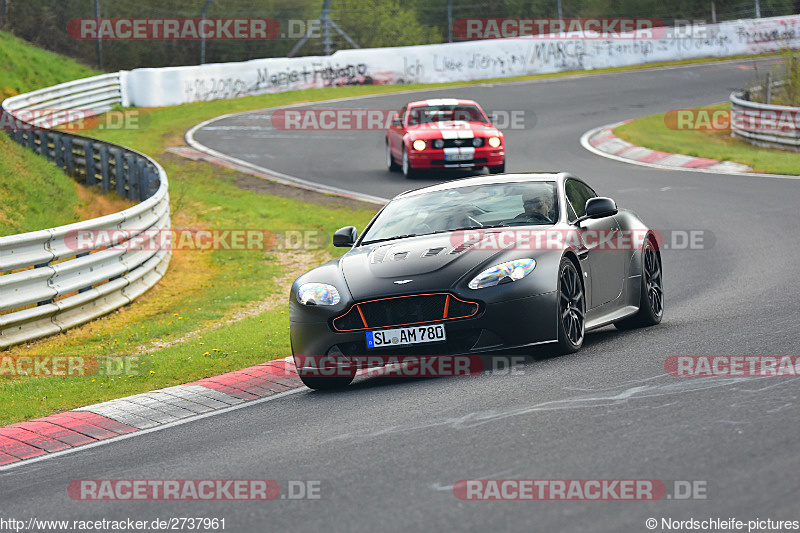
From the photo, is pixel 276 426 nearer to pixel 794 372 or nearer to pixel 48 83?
pixel 794 372

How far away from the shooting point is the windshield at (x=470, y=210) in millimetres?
8844

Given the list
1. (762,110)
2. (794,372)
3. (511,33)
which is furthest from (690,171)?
(511,33)

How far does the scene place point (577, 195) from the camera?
965 cm

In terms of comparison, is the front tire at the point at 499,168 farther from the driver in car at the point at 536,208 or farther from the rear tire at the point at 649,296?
the driver in car at the point at 536,208

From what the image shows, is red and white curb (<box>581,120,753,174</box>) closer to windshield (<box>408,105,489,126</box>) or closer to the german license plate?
windshield (<box>408,105,489,126</box>)

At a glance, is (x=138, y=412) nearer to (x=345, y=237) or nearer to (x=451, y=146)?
(x=345, y=237)

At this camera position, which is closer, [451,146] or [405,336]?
[405,336]

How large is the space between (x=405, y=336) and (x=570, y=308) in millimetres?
1291

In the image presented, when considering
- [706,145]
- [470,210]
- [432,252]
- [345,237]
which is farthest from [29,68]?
[432,252]

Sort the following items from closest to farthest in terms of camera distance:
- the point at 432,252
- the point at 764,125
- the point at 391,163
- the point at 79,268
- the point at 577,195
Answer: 1. the point at 432,252
2. the point at 577,195
3. the point at 79,268
4. the point at 391,163
5. the point at 764,125

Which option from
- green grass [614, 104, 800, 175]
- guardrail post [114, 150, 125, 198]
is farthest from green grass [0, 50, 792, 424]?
green grass [614, 104, 800, 175]

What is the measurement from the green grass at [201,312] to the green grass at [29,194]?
1.83 m

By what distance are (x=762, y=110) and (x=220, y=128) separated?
13.8 meters

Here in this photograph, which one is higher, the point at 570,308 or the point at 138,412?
the point at 570,308
